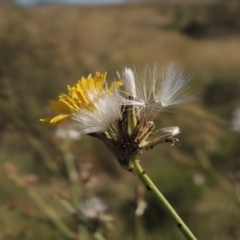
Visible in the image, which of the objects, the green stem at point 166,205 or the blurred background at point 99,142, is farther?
the blurred background at point 99,142

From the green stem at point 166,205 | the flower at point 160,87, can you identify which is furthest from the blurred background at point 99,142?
the green stem at point 166,205

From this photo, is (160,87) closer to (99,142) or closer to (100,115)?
(100,115)

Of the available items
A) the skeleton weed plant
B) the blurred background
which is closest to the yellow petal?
the skeleton weed plant

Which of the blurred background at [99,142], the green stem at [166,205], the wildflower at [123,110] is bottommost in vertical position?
the blurred background at [99,142]

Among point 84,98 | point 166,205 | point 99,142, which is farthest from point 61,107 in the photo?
point 99,142

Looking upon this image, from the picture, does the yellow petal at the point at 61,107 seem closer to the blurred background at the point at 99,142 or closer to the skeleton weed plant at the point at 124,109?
the skeleton weed plant at the point at 124,109

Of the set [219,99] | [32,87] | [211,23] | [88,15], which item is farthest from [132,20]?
[32,87]

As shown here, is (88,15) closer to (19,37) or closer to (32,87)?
(32,87)

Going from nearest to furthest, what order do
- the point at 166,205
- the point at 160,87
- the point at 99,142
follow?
the point at 166,205 < the point at 160,87 < the point at 99,142
